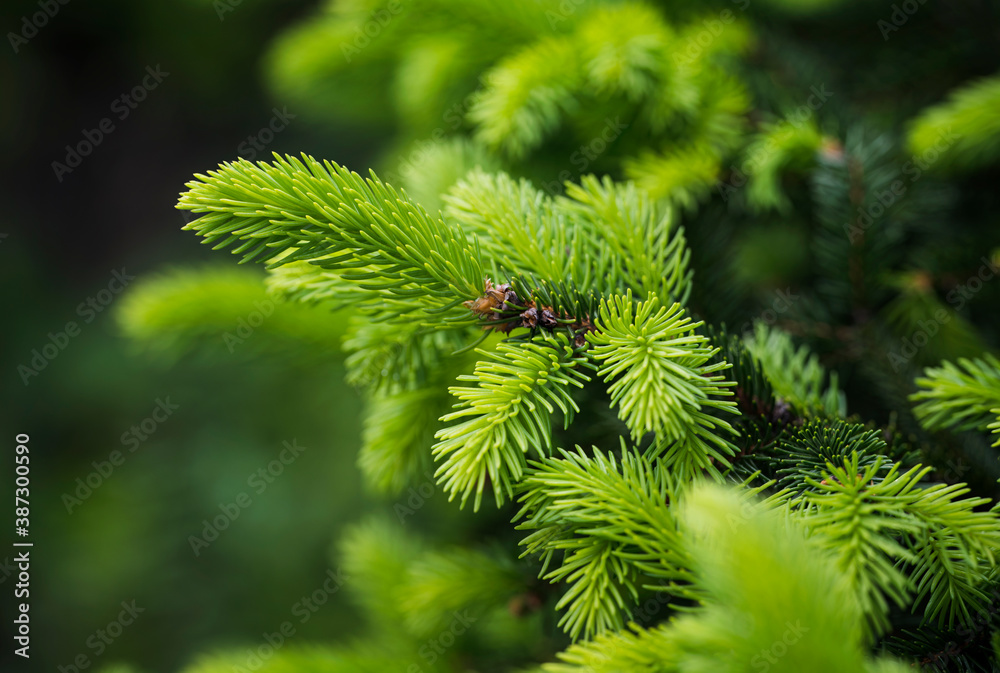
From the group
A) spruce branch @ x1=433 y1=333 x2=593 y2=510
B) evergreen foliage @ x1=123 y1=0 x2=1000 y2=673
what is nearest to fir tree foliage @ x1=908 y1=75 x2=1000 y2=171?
evergreen foliage @ x1=123 y1=0 x2=1000 y2=673

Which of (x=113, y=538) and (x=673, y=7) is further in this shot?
(x=113, y=538)

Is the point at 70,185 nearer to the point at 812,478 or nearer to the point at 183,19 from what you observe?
the point at 183,19

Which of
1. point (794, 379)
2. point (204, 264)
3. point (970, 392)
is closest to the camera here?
point (970, 392)

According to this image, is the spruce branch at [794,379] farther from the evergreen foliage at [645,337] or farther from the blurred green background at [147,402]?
the blurred green background at [147,402]

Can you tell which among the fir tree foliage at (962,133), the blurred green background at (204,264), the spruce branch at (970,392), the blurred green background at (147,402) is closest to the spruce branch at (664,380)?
the spruce branch at (970,392)

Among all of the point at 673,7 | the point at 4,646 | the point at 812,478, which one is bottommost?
the point at 4,646

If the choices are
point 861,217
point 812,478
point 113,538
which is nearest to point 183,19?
point 113,538

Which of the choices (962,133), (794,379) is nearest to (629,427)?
(794,379)

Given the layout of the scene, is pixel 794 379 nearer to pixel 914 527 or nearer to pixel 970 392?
pixel 970 392

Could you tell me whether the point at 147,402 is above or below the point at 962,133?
below

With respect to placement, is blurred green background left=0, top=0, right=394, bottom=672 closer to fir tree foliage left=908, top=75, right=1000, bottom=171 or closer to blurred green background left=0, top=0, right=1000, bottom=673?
blurred green background left=0, top=0, right=1000, bottom=673

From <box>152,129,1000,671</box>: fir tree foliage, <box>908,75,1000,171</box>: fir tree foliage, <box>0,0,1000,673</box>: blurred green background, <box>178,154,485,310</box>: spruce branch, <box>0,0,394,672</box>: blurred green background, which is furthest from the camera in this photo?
<box>0,0,394,672</box>: blurred green background
